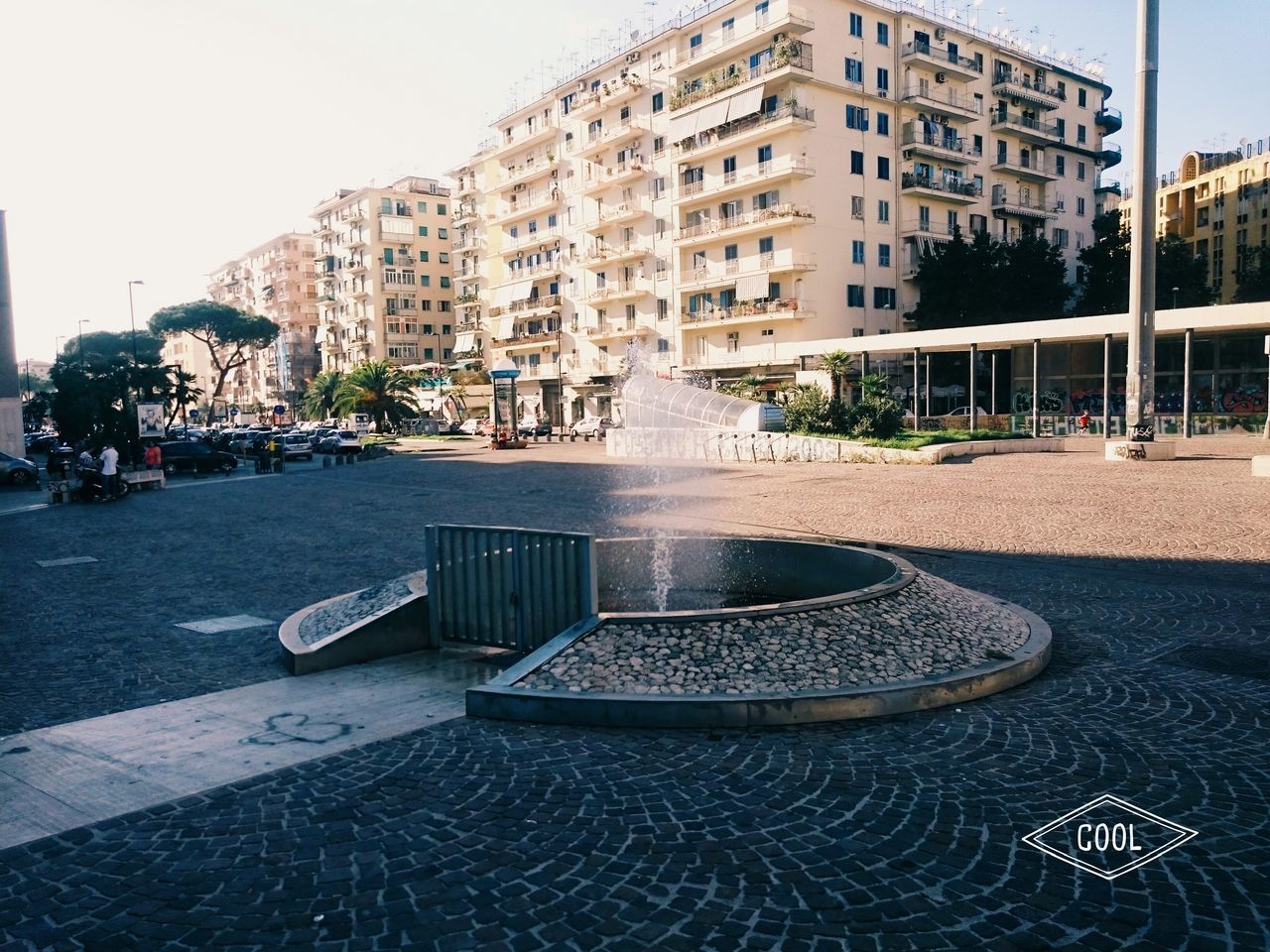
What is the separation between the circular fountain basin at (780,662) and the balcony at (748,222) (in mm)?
43816

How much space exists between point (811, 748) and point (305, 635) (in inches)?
191

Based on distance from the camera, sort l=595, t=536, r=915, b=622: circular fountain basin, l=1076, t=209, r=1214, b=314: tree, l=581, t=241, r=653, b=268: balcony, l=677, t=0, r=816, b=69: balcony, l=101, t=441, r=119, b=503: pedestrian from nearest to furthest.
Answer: l=595, t=536, r=915, b=622: circular fountain basin < l=101, t=441, r=119, b=503: pedestrian < l=677, t=0, r=816, b=69: balcony < l=1076, t=209, r=1214, b=314: tree < l=581, t=241, r=653, b=268: balcony

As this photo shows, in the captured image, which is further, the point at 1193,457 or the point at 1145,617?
the point at 1193,457

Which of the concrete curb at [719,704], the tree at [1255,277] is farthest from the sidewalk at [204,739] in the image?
the tree at [1255,277]

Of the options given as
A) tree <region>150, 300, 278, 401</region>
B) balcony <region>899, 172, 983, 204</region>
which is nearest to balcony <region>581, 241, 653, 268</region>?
balcony <region>899, 172, 983, 204</region>

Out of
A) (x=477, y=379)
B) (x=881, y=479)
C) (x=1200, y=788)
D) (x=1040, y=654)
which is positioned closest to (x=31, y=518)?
(x=881, y=479)

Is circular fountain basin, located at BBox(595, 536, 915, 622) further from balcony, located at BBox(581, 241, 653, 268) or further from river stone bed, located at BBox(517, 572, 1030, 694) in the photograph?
balcony, located at BBox(581, 241, 653, 268)

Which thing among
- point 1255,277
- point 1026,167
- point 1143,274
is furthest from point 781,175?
point 1255,277

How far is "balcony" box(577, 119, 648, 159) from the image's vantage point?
58.5 metres

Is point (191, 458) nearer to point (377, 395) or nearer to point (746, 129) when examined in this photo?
point (377, 395)

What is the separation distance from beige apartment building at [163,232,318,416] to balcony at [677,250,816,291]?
192 feet

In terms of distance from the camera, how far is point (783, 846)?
4.02 metres

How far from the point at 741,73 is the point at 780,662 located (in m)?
51.2

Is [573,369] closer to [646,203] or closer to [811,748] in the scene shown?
[646,203]
